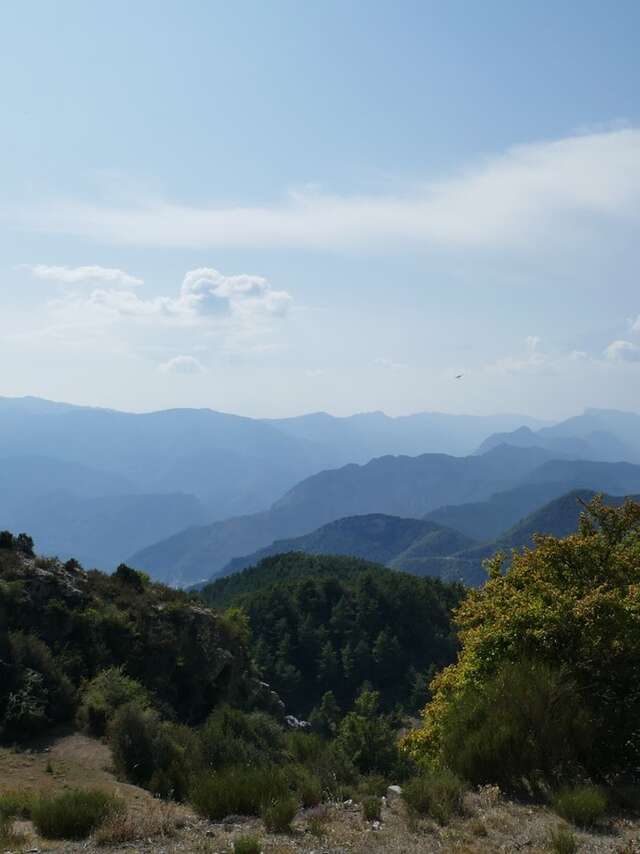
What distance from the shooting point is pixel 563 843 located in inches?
320

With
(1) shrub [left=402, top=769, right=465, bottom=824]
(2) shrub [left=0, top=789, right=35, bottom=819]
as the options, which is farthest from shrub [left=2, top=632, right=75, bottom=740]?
(1) shrub [left=402, top=769, right=465, bottom=824]

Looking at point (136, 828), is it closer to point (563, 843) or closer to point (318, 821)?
point (318, 821)

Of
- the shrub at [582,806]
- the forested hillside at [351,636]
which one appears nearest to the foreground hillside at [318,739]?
the shrub at [582,806]

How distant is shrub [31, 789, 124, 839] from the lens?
29.4 feet

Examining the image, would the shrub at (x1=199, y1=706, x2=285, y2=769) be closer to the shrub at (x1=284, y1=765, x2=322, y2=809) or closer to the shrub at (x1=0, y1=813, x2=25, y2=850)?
the shrub at (x1=284, y1=765, x2=322, y2=809)

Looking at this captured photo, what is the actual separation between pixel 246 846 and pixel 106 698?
39.4 ft

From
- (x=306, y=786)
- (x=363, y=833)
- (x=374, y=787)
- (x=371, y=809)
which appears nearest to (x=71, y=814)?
(x=306, y=786)

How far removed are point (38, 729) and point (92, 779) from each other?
13.3 ft

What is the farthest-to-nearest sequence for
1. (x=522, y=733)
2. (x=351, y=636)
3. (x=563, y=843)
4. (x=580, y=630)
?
(x=351, y=636) < (x=580, y=630) < (x=522, y=733) < (x=563, y=843)

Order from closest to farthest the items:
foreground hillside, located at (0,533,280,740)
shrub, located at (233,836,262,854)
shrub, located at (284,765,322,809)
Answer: shrub, located at (233,836,262,854) < shrub, located at (284,765,322,809) < foreground hillside, located at (0,533,280,740)

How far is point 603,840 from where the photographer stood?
8.61 meters

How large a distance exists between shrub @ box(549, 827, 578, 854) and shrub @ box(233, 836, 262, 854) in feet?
12.5

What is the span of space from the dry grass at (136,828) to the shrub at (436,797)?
11.7 feet

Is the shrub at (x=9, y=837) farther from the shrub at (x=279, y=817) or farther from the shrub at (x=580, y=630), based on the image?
the shrub at (x=580, y=630)
